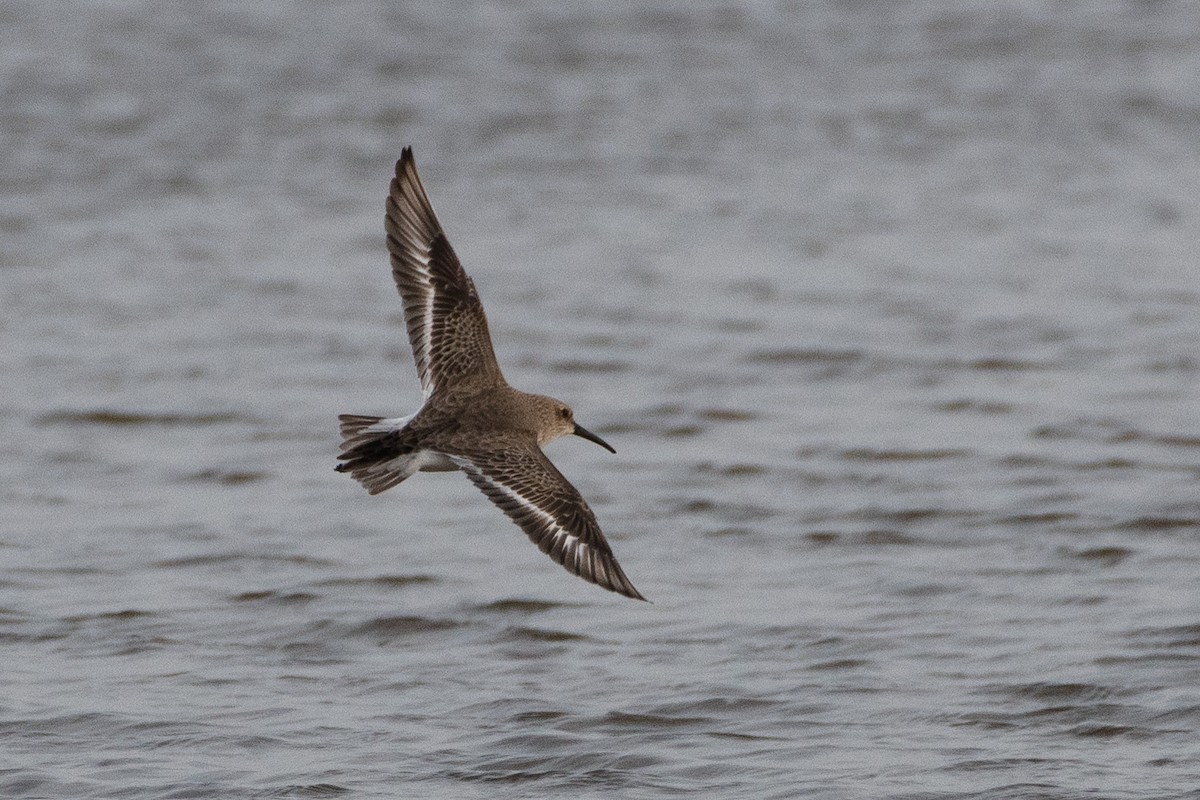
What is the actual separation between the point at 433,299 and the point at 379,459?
2.87 ft

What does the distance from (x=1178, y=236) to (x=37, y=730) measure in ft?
26.9

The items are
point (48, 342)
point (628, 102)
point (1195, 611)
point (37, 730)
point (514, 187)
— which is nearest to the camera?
point (37, 730)

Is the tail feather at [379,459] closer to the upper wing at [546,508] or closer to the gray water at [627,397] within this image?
the upper wing at [546,508]

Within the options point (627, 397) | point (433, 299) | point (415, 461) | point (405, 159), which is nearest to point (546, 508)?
point (415, 461)

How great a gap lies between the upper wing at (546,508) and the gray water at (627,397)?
56 cm

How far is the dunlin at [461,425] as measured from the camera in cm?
630

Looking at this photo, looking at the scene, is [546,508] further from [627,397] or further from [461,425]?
[627,397]

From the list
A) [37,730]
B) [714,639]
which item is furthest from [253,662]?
[714,639]

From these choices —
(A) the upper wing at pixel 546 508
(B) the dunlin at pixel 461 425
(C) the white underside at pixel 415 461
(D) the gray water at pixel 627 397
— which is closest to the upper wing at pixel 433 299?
(B) the dunlin at pixel 461 425

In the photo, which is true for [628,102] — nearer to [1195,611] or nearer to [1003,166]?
[1003,166]

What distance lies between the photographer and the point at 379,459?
6.50m

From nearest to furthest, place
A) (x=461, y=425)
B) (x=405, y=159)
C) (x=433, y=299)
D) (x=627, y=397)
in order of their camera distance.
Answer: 1. (x=461, y=425)
2. (x=405, y=159)
3. (x=433, y=299)
4. (x=627, y=397)

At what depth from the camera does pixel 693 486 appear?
29.7ft

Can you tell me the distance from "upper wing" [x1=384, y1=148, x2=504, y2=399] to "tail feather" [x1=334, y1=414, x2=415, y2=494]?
1.62 ft
